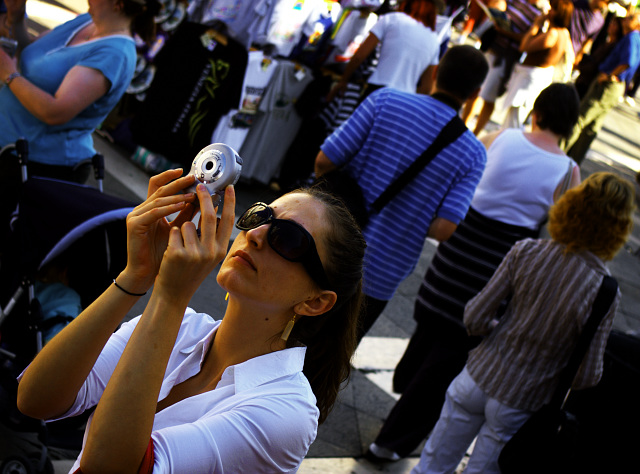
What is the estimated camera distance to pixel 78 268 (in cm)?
292

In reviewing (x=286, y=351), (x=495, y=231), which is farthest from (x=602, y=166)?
(x=286, y=351)

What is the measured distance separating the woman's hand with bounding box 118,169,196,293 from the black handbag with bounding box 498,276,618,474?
2054 mm

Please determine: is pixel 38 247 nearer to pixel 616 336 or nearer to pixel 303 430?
pixel 303 430

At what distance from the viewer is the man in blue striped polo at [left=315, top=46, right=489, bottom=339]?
323cm

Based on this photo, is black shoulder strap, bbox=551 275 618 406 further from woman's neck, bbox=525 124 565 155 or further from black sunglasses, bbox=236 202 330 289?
black sunglasses, bbox=236 202 330 289

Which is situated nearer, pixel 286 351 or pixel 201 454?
pixel 201 454

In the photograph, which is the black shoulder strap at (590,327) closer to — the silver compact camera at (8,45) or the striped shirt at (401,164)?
the striped shirt at (401,164)

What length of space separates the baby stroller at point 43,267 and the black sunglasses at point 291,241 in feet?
3.97

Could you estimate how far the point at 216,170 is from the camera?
1474mm

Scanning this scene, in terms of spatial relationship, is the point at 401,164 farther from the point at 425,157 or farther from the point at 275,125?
the point at 275,125

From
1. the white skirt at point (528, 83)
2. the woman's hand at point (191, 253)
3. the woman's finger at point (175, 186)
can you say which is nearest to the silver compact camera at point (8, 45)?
the woman's finger at point (175, 186)

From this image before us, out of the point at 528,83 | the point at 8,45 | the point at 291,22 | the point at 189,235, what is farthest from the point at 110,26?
the point at 528,83

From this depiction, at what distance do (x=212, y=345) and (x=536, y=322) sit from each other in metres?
1.73

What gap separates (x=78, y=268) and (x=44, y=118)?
28.6 inches
